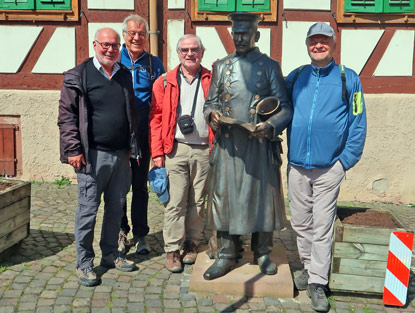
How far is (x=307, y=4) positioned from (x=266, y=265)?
4.16m

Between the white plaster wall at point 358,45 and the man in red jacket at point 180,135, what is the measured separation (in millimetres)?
3293

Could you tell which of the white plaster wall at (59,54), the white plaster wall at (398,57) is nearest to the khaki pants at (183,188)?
the white plaster wall at (59,54)

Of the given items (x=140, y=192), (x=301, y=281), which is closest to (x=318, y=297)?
(x=301, y=281)

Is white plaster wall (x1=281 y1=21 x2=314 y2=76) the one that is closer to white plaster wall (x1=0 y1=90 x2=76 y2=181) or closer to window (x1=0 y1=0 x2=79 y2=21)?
window (x1=0 y1=0 x2=79 y2=21)

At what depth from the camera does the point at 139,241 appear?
4840mm

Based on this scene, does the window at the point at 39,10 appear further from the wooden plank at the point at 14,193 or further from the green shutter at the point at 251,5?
the wooden plank at the point at 14,193

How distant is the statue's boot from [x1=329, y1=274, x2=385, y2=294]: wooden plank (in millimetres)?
454

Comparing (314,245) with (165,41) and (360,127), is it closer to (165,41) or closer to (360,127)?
(360,127)

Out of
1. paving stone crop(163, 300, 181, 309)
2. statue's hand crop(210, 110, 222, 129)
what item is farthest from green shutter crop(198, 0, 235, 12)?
paving stone crop(163, 300, 181, 309)

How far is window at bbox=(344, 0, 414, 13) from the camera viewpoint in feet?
22.0

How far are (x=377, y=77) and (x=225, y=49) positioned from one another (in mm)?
2131

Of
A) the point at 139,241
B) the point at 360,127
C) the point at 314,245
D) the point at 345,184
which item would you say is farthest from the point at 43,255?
the point at 345,184

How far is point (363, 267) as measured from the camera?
379 centimetres

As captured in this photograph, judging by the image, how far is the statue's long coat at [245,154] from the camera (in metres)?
3.73
